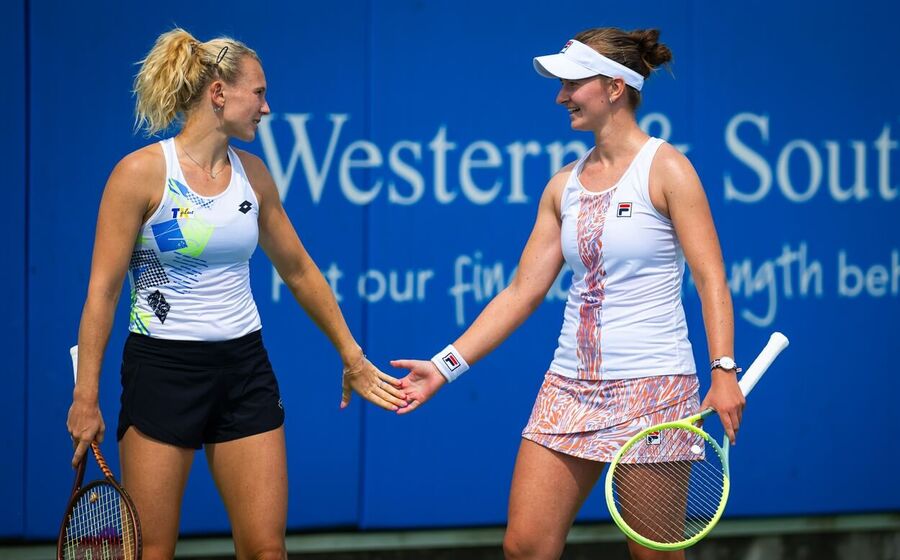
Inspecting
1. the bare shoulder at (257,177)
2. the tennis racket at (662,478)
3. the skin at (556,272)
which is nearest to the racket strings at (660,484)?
the tennis racket at (662,478)

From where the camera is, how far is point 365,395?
4.72 meters

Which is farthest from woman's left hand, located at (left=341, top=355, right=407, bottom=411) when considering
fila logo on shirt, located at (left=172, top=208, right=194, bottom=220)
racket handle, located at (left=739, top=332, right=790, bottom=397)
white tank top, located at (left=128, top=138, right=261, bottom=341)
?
racket handle, located at (left=739, top=332, right=790, bottom=397)

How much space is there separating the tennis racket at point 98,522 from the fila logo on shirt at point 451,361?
1.09 m

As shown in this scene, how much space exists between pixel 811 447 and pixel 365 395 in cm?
237

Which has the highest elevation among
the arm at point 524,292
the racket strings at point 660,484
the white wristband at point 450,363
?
the arm at point 524,292

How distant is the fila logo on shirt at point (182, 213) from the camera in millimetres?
4094

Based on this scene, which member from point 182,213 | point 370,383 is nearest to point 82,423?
point 182,213

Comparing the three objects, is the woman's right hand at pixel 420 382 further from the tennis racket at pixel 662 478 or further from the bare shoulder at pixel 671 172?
the bare shoulder at pixel 671 172

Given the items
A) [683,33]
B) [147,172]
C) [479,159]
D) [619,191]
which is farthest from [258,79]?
[683,33]

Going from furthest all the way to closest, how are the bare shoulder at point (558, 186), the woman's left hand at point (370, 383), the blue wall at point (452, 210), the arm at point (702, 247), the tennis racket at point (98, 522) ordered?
the blue wall at point (452, 210) < the woman's left hand at point (370, 383) < the bare shoulder at point (558, 186) < the arm at point (702, 247) < the tennis racket at point (98, 522)

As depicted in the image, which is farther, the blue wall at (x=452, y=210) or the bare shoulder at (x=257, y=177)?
the blue wall at (x=452, y=210)

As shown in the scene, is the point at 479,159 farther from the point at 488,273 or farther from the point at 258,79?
the point at 258,79

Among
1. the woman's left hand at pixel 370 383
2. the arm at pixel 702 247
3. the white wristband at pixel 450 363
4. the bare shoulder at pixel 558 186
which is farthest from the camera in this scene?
the woman's left hand at pixel 370 383

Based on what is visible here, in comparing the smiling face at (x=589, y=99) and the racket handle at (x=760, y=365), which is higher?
the smiling face at (x=589, y=99)
